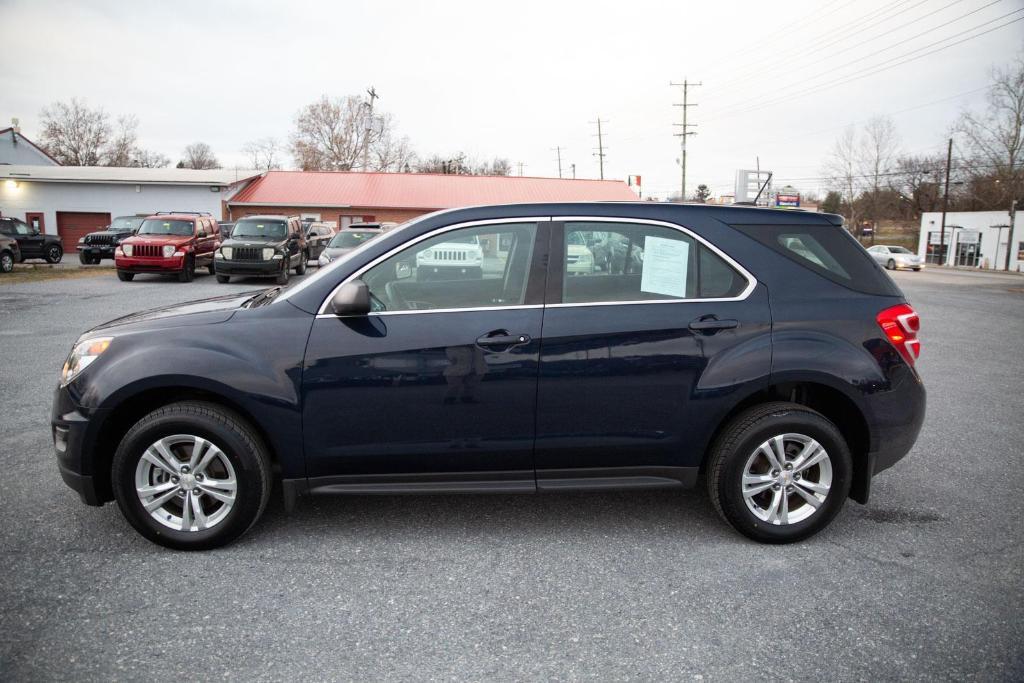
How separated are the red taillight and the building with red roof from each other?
135 ft

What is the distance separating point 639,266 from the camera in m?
3.62

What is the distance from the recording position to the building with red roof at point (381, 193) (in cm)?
4500

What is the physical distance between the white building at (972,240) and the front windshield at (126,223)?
53.7 m

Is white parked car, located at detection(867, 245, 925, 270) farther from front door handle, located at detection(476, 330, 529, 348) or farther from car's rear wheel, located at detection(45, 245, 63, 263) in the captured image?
front door handle, located at detection(476, 330, 529, 348)

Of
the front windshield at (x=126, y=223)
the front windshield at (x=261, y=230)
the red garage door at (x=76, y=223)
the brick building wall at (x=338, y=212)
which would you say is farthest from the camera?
the brick building wall at (x=338, y=212)

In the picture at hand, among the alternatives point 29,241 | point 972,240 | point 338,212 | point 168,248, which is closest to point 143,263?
point 168,248

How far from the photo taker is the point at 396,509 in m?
4.09

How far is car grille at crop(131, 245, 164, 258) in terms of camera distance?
1923 centimetres

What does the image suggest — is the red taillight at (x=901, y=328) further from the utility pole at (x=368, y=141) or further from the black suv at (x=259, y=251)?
the utility pole at (x=368, y=141)

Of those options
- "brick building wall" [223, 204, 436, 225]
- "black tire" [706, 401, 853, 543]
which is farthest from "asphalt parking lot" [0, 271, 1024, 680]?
"brick building wall" [223, 204, 436, 225]

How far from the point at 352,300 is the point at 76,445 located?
1562mm

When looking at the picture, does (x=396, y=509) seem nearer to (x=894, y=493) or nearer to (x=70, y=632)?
(x=70, y=632)

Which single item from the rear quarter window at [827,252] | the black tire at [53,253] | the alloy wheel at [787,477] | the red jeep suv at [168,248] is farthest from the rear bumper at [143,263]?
the alloy wheel at [787,477]

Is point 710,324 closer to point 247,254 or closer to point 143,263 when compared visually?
point 247,254
